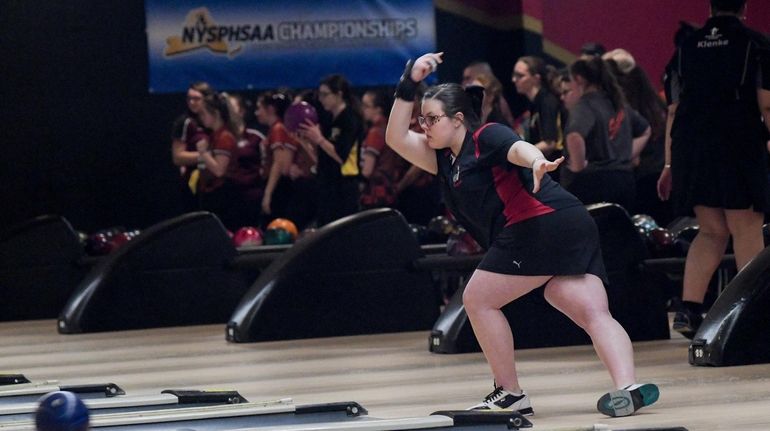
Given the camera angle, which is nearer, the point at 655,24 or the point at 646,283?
the point at 646,283

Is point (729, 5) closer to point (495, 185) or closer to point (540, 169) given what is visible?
point (495, 185)

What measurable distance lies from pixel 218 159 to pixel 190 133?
0.62m

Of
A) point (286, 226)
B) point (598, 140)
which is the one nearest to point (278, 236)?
point (286, 226)

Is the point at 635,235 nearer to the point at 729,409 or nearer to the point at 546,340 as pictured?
the point at 546,340

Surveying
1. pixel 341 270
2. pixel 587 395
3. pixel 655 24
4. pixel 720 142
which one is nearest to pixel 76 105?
pixel 655 24

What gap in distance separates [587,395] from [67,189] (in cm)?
861

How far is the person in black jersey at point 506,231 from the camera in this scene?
16.1 ft

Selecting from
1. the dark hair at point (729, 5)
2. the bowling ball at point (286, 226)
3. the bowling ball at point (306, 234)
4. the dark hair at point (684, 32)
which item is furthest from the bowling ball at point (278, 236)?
the dark hair at point (729, 5)

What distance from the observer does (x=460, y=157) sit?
4.99 m

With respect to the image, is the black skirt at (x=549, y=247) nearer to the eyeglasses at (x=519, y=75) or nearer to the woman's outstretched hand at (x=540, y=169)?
the woman's outstretched hand at (x=540, y=169)

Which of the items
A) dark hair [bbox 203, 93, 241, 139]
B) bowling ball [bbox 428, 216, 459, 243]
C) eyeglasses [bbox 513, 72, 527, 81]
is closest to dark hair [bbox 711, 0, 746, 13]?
eyeglasses [bbox 513, 72, 527, 81]

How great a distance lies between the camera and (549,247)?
4.91m

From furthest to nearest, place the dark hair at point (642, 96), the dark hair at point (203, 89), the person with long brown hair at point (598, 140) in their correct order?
the dark hair at point (203, 89), the dark hair at point (642, 96), the person with long brown hair at point (598, 140)

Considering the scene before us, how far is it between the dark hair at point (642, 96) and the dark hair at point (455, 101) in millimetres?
4292
